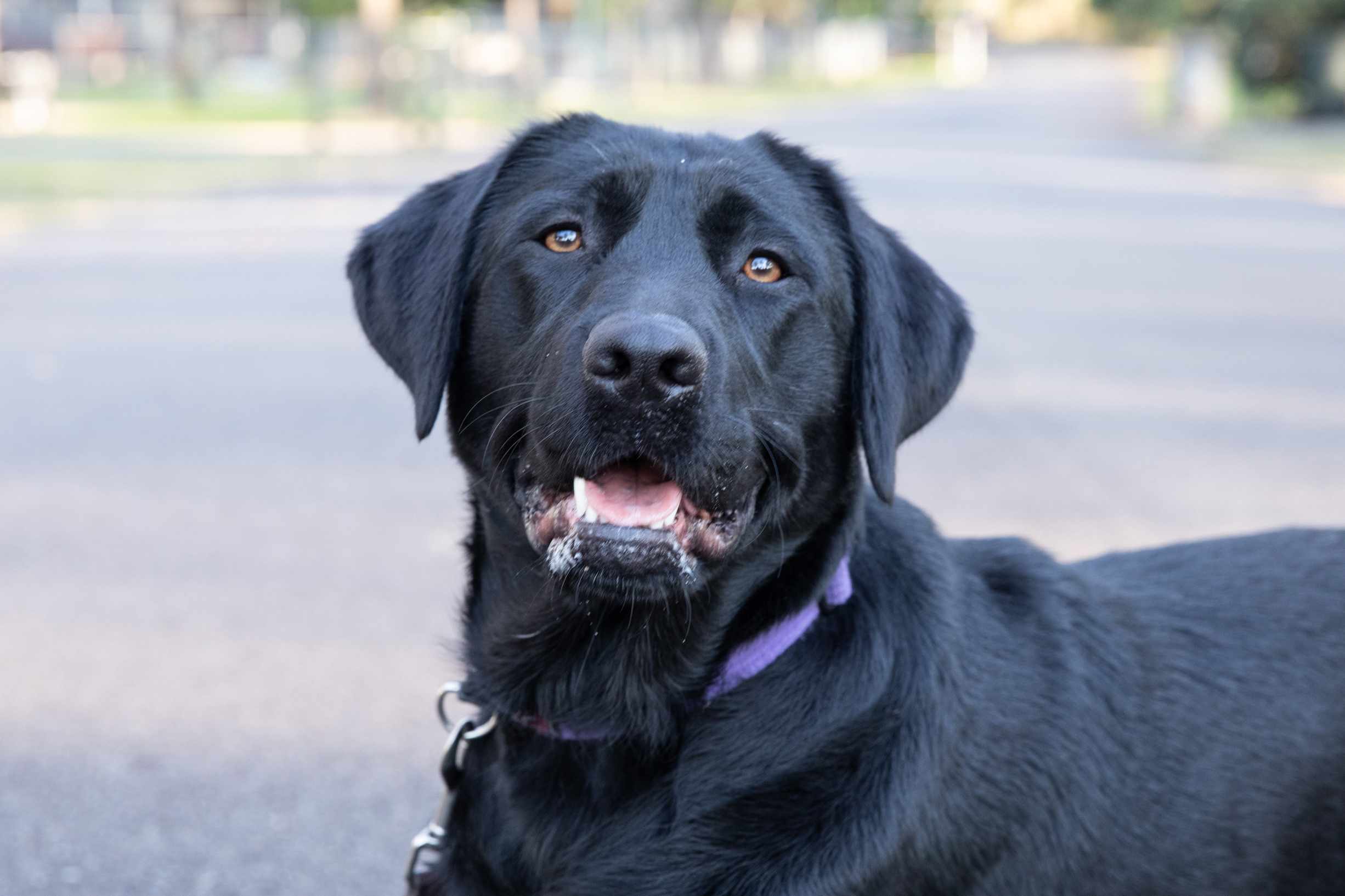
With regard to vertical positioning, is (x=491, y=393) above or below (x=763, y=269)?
below

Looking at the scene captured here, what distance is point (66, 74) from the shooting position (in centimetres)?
4828

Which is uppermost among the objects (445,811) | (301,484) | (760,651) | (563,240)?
(563,240)

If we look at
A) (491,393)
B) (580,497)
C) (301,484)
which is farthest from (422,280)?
(301,484)

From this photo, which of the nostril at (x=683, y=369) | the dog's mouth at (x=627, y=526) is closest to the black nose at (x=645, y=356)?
the nostril at (x=683, y=369)

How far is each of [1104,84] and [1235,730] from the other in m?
63.9

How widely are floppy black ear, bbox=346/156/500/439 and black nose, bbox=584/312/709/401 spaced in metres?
0.48

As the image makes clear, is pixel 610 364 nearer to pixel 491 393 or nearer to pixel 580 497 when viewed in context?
pixel 580 497

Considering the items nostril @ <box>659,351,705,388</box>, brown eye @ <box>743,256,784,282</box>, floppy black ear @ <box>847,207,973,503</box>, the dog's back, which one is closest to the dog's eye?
brown eye @ <box>743,256,784,282</box>

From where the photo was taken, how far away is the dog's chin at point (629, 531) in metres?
2.73

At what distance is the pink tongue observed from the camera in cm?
281

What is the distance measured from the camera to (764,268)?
3072 millimetres

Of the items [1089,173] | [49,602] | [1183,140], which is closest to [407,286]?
[49,602]

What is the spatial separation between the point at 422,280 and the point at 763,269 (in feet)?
2.19

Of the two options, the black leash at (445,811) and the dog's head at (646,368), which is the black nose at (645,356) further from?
the black leash at (445,811)
